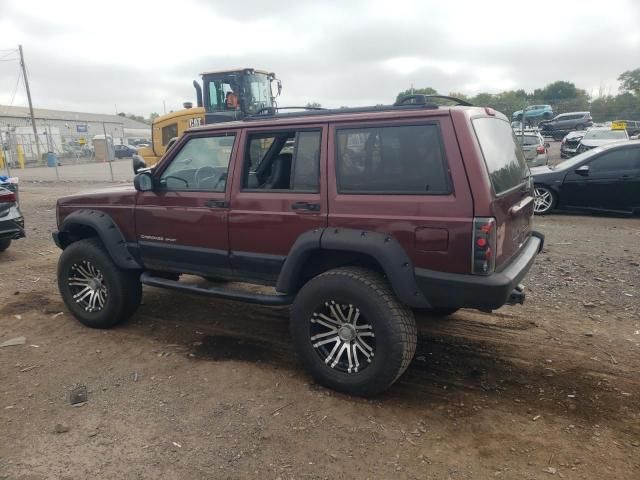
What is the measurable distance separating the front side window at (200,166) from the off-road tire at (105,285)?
3.18 ft

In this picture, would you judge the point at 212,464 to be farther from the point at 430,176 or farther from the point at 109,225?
the point at 109,225

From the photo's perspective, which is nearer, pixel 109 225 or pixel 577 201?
pixel 109 225

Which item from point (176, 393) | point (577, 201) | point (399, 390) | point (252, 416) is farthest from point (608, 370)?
point (577, 201)

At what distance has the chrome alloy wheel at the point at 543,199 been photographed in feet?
30.6

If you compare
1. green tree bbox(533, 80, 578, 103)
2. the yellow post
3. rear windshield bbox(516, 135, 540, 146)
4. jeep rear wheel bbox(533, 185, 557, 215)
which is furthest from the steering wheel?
green tree bbox(533, 80, 578, 103)

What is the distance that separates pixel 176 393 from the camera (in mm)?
3494

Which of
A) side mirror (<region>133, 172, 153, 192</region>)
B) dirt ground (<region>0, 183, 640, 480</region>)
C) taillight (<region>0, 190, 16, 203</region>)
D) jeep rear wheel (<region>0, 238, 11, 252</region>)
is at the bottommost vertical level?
dirt ground (<region>0, 183, 640, 480</region>)

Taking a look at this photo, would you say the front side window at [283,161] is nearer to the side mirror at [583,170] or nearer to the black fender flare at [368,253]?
the black fender flare at [368,253]

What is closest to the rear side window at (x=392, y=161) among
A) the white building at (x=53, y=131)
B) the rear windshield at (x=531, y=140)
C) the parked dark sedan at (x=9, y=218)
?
the parked dark sedan at (x=9, y=218)

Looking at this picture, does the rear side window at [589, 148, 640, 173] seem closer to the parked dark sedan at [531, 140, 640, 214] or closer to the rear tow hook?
the parked dark sedan at [531, 140, 640, 214]

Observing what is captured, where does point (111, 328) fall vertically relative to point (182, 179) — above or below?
below

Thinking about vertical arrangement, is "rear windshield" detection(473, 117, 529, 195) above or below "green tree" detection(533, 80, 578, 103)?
below

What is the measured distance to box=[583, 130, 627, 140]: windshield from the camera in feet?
59.9

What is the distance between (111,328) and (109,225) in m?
1.02
